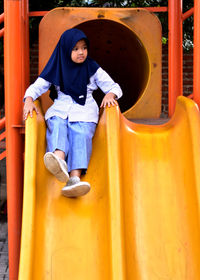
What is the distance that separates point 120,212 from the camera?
2.47 metres

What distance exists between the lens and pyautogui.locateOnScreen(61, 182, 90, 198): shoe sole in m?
2.55

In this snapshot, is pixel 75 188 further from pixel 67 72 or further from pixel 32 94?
pixel 67 72

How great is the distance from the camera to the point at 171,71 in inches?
151

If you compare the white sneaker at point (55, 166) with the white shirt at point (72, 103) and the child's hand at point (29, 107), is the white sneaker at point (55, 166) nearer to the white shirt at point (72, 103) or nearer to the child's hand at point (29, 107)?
the child's hand at point (29, 107)

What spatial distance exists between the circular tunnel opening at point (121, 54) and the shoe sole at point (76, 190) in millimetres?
1674

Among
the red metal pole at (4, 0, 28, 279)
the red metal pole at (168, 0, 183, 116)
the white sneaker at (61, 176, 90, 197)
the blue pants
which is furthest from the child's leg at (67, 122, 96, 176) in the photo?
the red metal pole at (168, 0, 183, 116)

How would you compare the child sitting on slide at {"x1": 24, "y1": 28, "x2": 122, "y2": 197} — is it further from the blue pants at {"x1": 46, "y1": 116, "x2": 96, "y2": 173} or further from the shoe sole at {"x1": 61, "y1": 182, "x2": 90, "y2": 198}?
the shoe sole at {"x1": 61, "y1": 182, "x2": 90, "y2": 198}

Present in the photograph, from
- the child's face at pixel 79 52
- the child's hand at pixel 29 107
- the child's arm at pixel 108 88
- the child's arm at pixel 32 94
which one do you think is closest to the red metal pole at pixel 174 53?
the child's arm at pixel 108 88

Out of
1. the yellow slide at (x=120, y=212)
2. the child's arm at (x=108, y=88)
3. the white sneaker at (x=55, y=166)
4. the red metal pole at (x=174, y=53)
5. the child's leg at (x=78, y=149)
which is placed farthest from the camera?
the red metal pole at (x=174, y=53)

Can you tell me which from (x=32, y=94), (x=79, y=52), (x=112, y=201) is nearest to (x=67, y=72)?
(x=79, y=52)

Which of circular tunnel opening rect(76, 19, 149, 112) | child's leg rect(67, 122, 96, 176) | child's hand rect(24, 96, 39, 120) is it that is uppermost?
circular tunnel opening rect(76, 19, 149, 112)

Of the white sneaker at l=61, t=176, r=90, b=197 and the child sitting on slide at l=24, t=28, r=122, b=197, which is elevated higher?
the child sitting on slide at l=24, t=28, r=122, b=197

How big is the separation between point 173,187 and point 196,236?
38 cm

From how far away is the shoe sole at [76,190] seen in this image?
A: 2.55 metres
